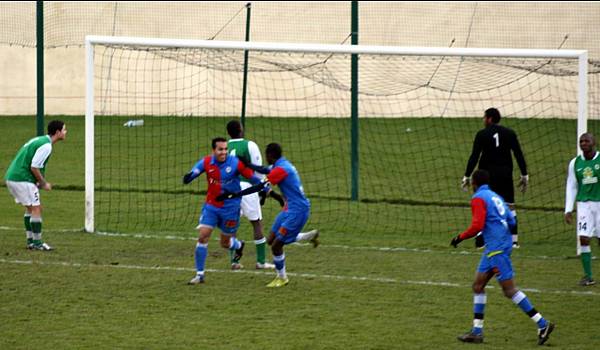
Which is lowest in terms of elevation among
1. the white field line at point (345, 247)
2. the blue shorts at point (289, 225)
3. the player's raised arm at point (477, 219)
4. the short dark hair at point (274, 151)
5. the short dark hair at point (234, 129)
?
the white field line at point (345, 247)

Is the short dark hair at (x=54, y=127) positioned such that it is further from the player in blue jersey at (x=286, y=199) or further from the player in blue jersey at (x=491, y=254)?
the player in blue jersey at (x=491, y=254)

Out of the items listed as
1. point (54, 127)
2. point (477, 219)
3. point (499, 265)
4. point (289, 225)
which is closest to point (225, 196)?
point (289, 225)

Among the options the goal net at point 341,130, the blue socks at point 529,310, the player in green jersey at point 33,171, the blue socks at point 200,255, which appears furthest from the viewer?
the goal net at point 341,130

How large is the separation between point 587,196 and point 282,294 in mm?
4203

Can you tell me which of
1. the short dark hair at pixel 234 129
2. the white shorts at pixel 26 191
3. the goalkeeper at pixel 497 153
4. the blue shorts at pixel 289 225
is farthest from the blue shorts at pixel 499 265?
the white shorts at pixel 26 191

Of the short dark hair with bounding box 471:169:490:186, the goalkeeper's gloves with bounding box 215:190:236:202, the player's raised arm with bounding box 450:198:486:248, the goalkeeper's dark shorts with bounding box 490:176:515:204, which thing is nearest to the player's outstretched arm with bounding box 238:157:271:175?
the goalkeeper's gloves with bounding box 215:190:236:202

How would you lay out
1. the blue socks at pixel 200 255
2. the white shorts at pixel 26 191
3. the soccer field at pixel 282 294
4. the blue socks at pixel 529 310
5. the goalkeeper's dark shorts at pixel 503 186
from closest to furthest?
the blue socks at pixel 529 310, the soccer field at pixel 282 294, the blue socks at pixel 200 255, the white shorts at pixel 26 191, the goalkeeper's dark shorts at pixel 503 186

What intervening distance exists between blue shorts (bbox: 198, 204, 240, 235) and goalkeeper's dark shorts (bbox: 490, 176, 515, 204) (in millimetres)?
4491

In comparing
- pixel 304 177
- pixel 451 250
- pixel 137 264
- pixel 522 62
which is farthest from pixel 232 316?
pixel 522 62

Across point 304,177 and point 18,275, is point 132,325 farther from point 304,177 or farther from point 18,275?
point 304,177

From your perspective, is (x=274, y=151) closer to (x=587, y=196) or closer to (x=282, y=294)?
(x=282, y=294)

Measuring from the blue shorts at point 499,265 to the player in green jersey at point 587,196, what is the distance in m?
3.03

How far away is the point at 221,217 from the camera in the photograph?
14352mm

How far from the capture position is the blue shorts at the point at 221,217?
1427 cm
